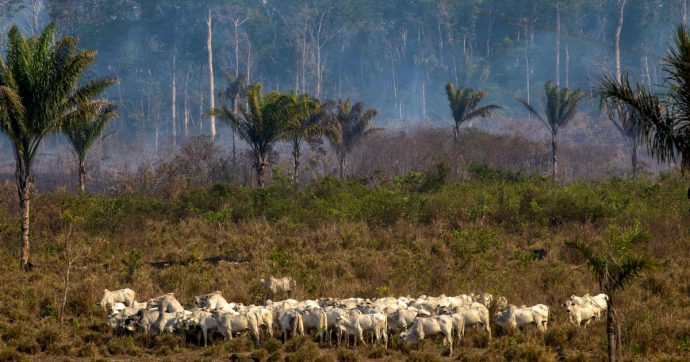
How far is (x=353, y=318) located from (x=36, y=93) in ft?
41.3

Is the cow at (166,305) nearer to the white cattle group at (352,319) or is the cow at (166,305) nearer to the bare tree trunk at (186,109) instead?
the white cattle group at (352,319)

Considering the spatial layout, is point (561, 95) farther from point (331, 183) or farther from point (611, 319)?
point (611, 319)

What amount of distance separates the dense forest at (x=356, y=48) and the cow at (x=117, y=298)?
235 ft

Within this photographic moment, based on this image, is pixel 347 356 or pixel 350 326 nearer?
pixel 347 356

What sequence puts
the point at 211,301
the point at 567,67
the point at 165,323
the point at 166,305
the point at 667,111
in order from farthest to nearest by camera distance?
the point at 567,67 → the point at 211,301 → the point at 166,305 → the point at 165,323 → the point at 667,111

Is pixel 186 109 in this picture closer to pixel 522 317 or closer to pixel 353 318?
pixel 353 318

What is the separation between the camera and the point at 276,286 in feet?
61.7

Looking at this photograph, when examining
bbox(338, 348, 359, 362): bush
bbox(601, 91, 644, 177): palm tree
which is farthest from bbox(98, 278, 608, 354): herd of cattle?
bbox(601, 91, 644, 177): palm tree

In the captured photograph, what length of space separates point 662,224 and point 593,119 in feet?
201

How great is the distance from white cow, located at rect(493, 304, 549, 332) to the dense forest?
242ft

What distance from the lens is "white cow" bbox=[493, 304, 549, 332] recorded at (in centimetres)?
1462

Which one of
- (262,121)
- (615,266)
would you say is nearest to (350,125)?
(262,121)

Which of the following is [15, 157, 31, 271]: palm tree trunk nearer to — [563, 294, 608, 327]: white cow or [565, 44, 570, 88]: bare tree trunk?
[563, 294, 608, 327]: white cow

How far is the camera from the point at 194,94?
98000 mm
